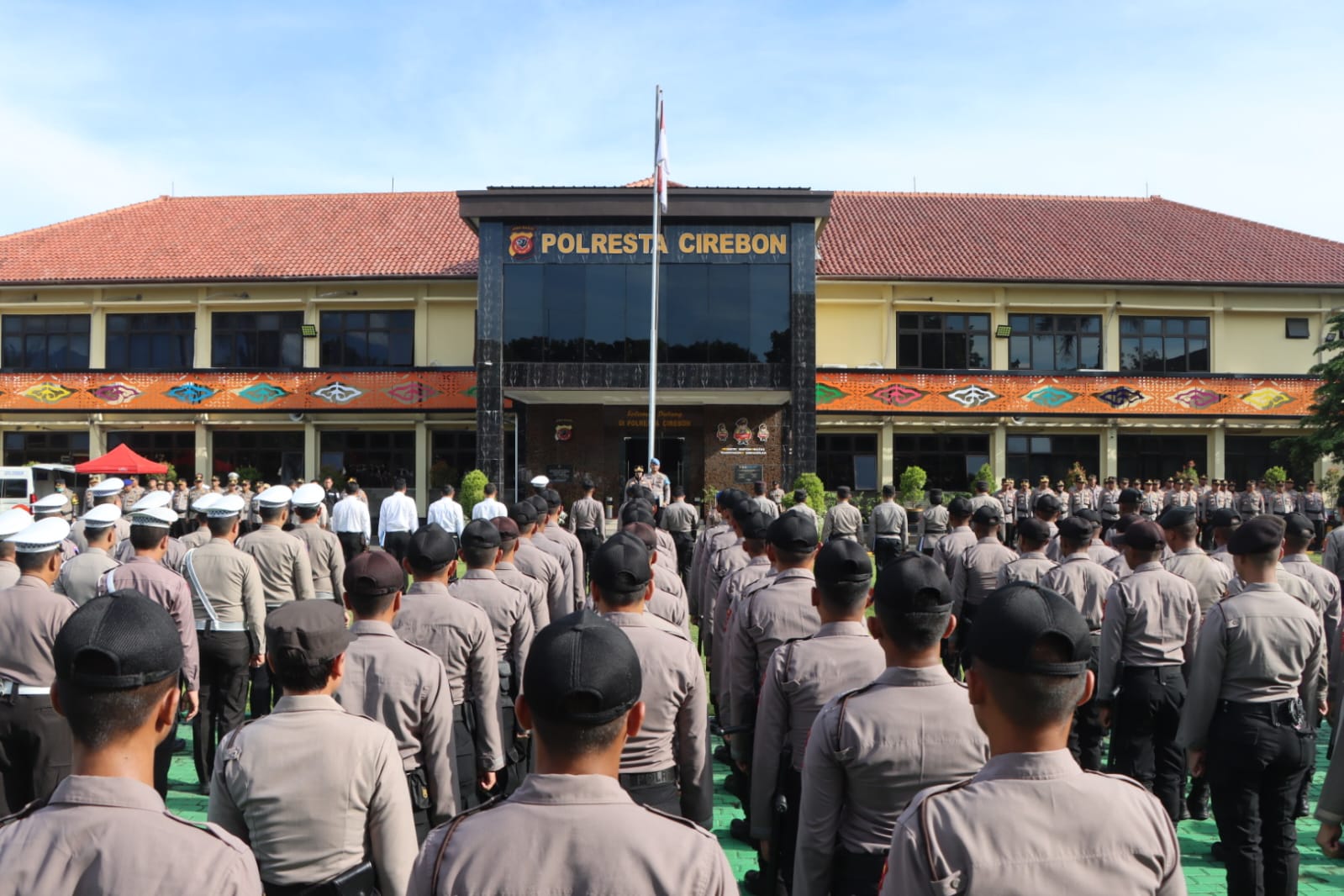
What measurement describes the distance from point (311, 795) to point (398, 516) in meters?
13.1

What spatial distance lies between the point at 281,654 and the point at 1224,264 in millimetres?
33096

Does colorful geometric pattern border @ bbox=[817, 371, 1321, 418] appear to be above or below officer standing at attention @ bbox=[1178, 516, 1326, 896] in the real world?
above

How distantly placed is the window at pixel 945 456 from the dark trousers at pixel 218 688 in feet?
79.3

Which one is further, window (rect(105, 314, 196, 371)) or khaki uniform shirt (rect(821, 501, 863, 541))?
window (rect(105, 314, 196, 371))

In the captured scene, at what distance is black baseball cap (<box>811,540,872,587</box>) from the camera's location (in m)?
3.92

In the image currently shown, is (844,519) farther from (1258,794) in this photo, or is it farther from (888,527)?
(1258,794)

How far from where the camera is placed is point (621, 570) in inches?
163

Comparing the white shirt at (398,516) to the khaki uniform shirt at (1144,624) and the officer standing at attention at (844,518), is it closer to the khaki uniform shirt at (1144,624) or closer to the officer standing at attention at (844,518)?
the officer standing at attention at (844,518)

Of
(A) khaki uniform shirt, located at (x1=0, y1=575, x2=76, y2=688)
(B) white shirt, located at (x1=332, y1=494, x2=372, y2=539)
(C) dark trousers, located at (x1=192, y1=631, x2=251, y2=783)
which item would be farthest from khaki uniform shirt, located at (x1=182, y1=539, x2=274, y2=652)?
(B) white shirt, located at (x1=332, y1=494, x2=372, y2=539)

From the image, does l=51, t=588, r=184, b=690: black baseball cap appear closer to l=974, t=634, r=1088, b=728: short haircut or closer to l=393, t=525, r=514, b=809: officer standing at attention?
l=974, t=634, r=1088, b=728: short haircut

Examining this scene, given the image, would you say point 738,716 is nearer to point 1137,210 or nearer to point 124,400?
point 124,400

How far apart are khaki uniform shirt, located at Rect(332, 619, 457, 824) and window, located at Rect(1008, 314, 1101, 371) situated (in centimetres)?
2806

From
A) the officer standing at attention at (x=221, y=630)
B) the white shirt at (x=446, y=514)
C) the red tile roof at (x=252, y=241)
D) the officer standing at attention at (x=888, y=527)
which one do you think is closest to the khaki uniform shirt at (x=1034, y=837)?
the officer standing at attention at (x=221, y=630)

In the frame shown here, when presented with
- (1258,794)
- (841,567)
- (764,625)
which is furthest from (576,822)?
(1258,794)
